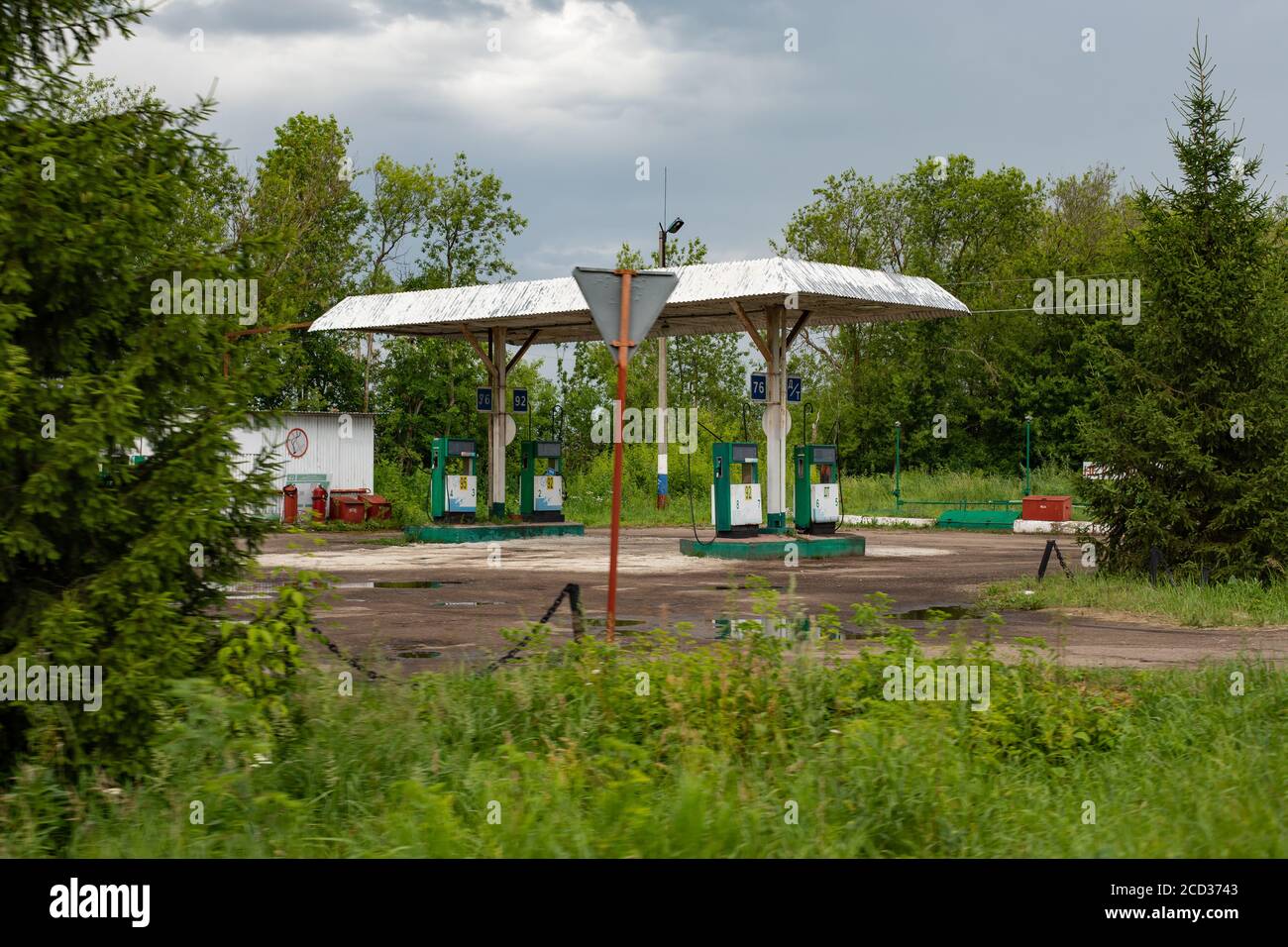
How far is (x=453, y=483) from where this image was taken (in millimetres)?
31391

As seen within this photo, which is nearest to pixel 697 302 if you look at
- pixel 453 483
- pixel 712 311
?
pixel 712 311

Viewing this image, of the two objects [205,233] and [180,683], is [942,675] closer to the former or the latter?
[180,683]

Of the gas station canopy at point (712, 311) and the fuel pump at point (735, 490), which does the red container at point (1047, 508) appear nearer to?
the gas station canopy at point (712, 311)

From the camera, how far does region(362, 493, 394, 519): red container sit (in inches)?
1374

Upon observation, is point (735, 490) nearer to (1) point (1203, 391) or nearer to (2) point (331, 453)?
(1) point (1203, 391)

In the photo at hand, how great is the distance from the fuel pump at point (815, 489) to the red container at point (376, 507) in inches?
514

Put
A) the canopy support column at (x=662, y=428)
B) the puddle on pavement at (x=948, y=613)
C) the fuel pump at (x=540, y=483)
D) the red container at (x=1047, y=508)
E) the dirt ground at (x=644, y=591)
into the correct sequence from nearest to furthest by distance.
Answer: the dirt ground at (x=644, y=591) < the puddle on pavement at (x=948, y=613) < the fuel pump at (x=540, y=483) < the red container at (x=1047, y=508) < the canopy support column at (x=662, y=428)

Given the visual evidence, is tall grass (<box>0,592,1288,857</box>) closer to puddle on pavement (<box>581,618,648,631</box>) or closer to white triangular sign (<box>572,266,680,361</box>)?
white triangular sign (<box>572,266,680,361</box>)

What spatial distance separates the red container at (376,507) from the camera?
3491cm

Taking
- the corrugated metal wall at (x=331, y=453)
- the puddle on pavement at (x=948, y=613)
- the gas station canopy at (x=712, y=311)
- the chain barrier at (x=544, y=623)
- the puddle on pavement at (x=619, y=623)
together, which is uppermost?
the gas station canopy at (x=712, y=311)

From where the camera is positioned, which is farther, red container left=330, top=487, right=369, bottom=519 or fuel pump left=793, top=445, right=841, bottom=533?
red container left=330, top=487, right=369, bottom=519

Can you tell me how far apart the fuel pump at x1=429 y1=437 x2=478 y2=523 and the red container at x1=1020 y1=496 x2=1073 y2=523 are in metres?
14.2

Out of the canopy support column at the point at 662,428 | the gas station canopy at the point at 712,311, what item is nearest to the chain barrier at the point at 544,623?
the gas station canopy at the point at 712,311

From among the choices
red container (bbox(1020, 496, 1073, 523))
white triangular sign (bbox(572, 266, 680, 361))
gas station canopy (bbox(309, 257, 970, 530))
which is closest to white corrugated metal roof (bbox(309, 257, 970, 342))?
gas station canopy (bbox(309, 257, 970, 530))
